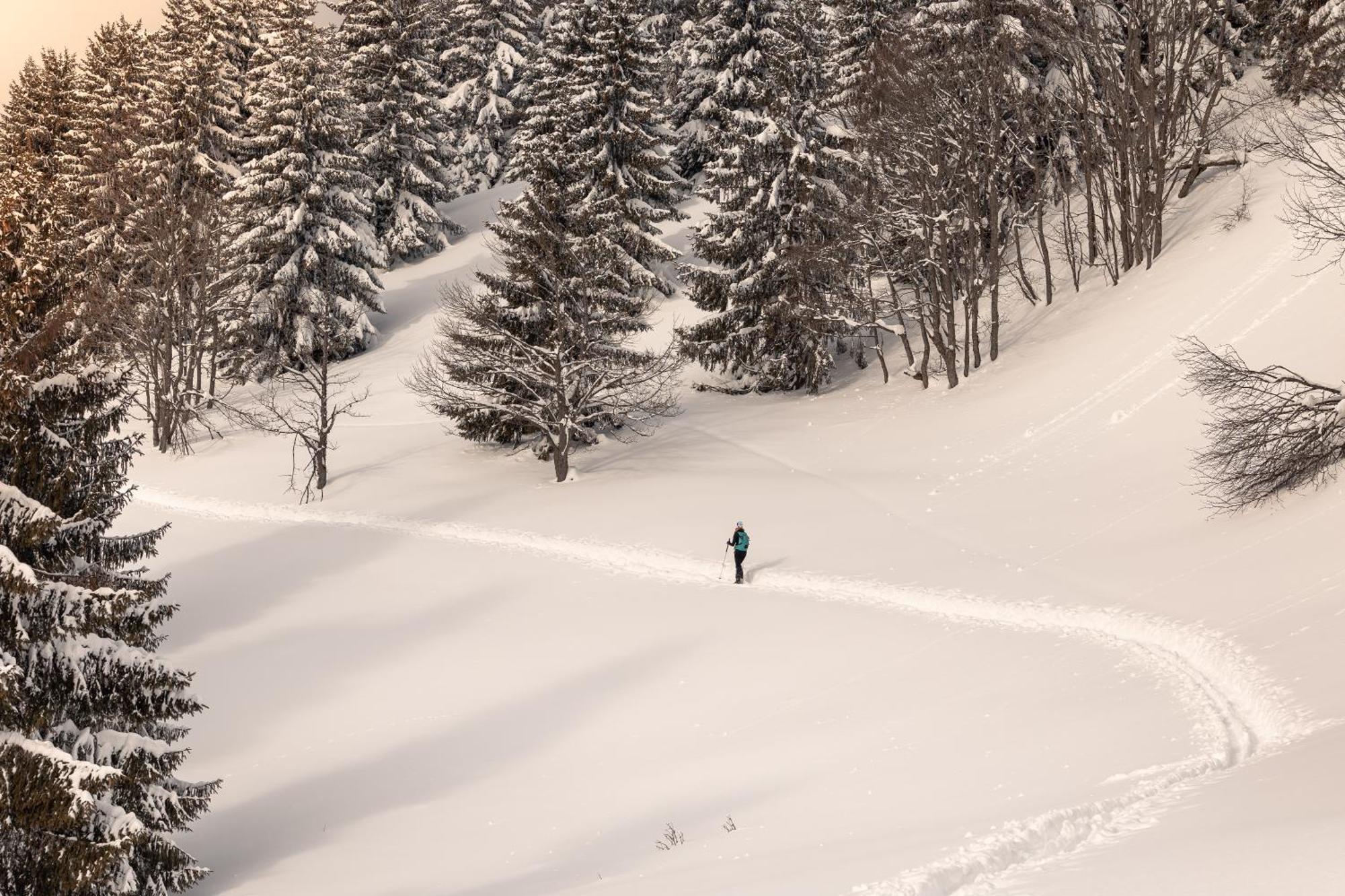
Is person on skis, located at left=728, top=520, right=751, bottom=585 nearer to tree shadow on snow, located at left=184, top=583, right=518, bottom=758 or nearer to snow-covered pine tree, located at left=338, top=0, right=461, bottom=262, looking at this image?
tree shadow on snow, located at left=184, top=583, right=518, bottom=758

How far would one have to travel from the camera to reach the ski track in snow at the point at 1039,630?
955cm

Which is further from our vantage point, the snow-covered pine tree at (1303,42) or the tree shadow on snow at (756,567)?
the snow-covered pine tree at (1303,42)

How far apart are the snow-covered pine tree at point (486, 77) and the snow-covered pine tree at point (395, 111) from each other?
5.63 m

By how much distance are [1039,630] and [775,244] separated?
66.1ft

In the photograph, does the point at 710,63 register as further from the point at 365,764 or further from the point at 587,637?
the point at 365,764

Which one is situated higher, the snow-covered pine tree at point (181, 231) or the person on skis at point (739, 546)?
the snow-covered pine tree at point (181, 231)

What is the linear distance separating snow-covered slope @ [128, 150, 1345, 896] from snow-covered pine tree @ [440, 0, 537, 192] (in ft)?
89.5

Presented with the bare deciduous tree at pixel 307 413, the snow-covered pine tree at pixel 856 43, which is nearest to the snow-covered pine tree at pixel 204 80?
the bare deciduous tree at pixel 307 413

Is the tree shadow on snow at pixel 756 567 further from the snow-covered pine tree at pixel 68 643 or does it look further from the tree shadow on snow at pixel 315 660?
the snow-covered pine tree at pixel 68 643

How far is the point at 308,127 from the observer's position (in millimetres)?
Result: 41156

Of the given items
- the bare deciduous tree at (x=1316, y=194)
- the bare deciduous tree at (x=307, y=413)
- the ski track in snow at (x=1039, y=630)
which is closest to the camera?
the ski track in snow at (x=1039, y=630)

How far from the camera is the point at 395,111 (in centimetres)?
4781

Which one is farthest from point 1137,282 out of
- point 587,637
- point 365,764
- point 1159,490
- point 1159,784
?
point 365,764

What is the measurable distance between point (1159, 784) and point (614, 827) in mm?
6595
